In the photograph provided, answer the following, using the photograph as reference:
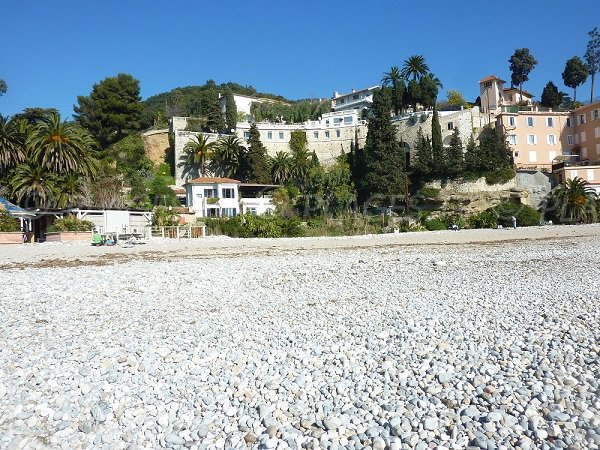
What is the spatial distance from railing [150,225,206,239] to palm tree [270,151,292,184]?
70.2 feet

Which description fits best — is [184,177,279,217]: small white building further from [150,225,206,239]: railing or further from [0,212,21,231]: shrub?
[0,212,21,231]: shrub

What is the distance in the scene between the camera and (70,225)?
92.9 feet

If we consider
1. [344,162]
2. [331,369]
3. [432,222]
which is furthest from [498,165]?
[331,369]

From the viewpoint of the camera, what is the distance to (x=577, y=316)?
6570 mm

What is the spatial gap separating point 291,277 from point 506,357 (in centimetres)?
747

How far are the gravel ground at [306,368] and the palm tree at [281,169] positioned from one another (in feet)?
146

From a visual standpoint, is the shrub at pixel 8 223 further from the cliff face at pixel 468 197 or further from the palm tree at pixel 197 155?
the cliff face at pixel 468 197

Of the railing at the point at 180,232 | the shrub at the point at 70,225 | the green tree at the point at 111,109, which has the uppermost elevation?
the green tree at the point at 111,109

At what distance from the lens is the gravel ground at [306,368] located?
3.65 meters

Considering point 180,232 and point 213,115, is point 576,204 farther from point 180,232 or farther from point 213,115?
point 213,115

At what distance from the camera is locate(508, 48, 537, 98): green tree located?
74.2 meters

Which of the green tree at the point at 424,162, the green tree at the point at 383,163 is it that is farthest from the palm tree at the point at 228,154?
the green tree at the point at 424,162

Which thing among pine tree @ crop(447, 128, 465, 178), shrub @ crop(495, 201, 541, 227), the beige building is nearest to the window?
the beige building

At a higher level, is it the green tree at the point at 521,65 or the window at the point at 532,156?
the green tree at the point at 521,65
